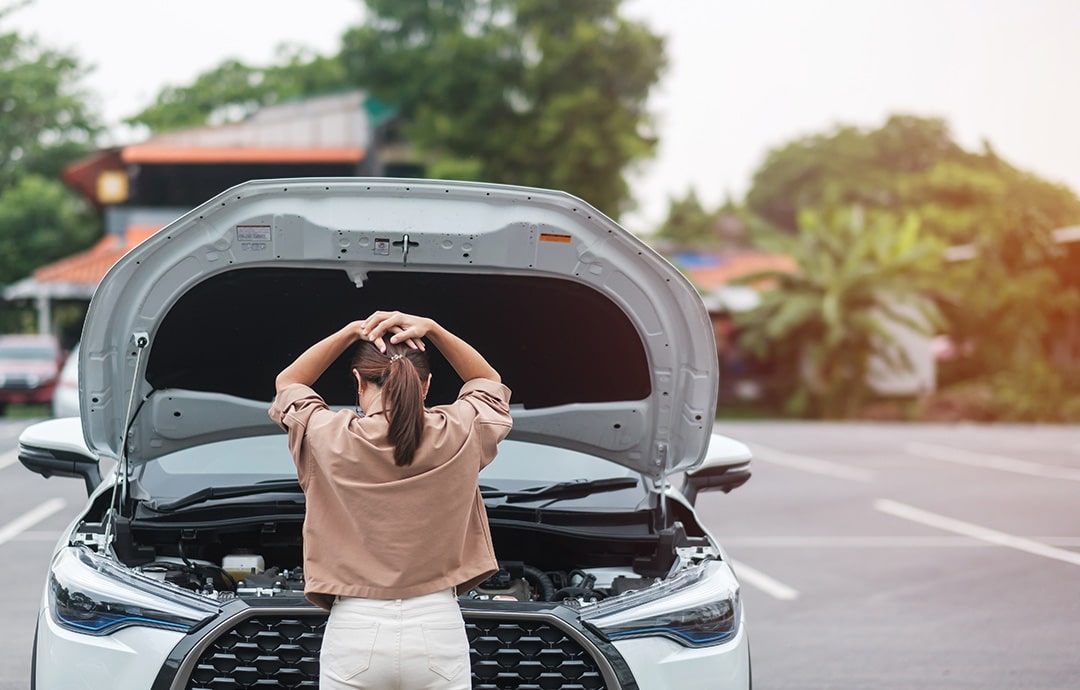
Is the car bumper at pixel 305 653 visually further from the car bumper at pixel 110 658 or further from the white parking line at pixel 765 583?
the white parking line at pixel 765 583

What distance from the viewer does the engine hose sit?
3.59m

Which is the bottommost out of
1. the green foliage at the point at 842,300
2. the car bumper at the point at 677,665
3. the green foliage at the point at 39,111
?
the car bumper at the point at 677,665

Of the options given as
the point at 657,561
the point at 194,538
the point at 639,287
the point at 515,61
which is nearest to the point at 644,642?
the point at 657,561

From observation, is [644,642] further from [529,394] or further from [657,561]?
[529,394]

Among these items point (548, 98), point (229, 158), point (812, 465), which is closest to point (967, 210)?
point (548, 98)

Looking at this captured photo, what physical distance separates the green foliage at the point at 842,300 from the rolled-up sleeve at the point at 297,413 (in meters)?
21.4

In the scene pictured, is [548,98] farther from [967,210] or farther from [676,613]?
[676,613]

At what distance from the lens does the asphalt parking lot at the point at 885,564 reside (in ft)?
18.2

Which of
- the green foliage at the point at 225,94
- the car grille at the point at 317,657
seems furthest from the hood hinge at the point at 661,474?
the green foliage at the point at 225,94

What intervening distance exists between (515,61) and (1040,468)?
17.0 metres

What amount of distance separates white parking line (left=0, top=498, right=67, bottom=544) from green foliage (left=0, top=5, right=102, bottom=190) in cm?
2448

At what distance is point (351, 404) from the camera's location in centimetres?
408

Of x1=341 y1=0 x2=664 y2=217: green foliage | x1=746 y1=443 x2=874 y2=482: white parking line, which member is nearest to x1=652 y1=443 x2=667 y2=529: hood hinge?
x1=746 y1=443 x2=874 y2=482: white parking line

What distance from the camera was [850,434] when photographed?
1909 centimetres
